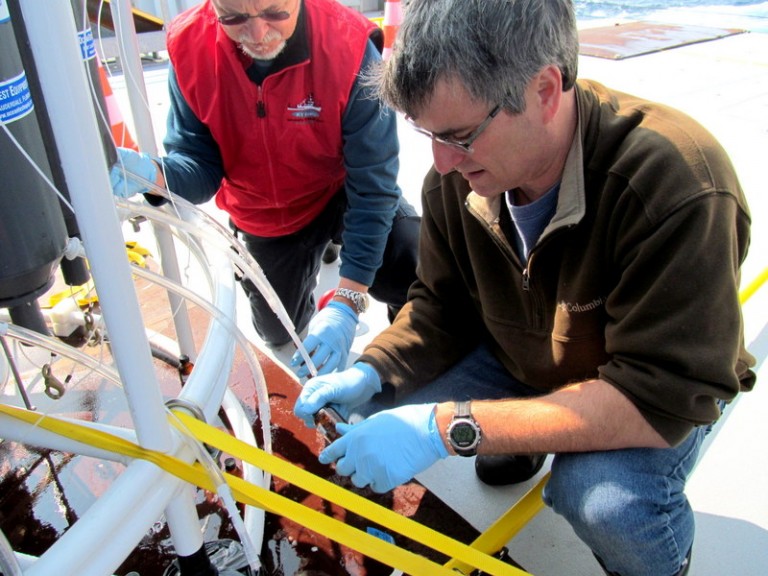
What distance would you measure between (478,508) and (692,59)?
4.38 meters

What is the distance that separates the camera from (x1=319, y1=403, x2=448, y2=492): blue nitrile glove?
1109mm

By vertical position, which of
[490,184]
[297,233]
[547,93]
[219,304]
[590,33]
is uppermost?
[547,93]

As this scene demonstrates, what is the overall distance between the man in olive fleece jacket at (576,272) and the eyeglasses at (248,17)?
51 centimetres

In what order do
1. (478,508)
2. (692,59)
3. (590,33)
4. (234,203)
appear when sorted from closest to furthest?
1. (478,508)
2. (234,203)
3. (692,59)
4. (590,33)

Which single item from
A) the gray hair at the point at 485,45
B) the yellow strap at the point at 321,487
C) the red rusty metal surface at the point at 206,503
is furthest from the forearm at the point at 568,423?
the gray hair at the point at 485,45

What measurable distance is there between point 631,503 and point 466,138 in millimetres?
644

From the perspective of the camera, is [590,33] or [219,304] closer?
[219,304]

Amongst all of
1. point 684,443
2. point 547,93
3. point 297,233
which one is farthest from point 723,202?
point 297,233

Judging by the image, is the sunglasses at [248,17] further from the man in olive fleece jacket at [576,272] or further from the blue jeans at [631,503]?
the blue jeans at [631,503]

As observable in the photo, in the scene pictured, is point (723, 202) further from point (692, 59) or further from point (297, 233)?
point (692, 59)

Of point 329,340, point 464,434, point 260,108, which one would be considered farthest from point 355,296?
point 464,434

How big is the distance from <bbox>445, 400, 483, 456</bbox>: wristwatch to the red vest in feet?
2.84

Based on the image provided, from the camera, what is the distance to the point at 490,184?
1058mm

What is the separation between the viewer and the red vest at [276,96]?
1574mm
